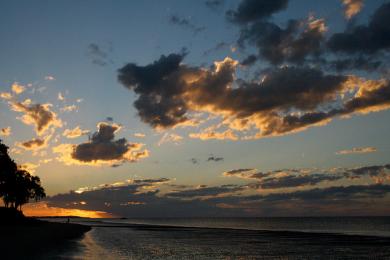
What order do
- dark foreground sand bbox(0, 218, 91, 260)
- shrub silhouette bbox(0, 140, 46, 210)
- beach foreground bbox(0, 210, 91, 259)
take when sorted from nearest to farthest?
1. dark foreground sand bbox(0, 218, 91, 260)
2. beach foreground bbox(0, 210, 91, 259)
3. shrub silhouette bbox(0, 140, 46, 210)

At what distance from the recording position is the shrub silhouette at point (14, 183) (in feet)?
285

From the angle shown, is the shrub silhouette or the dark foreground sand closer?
the dark foreground sand

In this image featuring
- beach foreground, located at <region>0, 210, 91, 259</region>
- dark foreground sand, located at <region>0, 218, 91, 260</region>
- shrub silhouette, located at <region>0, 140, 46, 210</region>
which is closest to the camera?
dark foreground sand, located at <region>0, 218, 91, 260</region>

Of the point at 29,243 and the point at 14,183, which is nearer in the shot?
the point at 29,243

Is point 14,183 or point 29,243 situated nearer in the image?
point 29,243

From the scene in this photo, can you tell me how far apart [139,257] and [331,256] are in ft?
75.7

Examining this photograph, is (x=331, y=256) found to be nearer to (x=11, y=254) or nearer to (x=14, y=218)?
(x=11, y=254)

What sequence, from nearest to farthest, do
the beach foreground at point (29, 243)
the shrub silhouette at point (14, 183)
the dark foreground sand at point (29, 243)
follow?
the dark foreground sand at point (29, 243)
the beach foreground at point (29, 243)
the shrub silhouette at point (14, 183)

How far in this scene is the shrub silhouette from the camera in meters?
86.8

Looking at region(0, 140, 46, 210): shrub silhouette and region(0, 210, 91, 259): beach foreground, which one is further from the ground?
region(0, 140, 46, 210): shrub silhouette

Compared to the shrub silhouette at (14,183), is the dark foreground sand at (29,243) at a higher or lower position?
lower

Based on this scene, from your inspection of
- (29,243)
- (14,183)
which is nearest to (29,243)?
(29,243)

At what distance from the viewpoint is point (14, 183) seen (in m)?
105

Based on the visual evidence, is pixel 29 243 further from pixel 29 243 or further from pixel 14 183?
pixel 14 183
